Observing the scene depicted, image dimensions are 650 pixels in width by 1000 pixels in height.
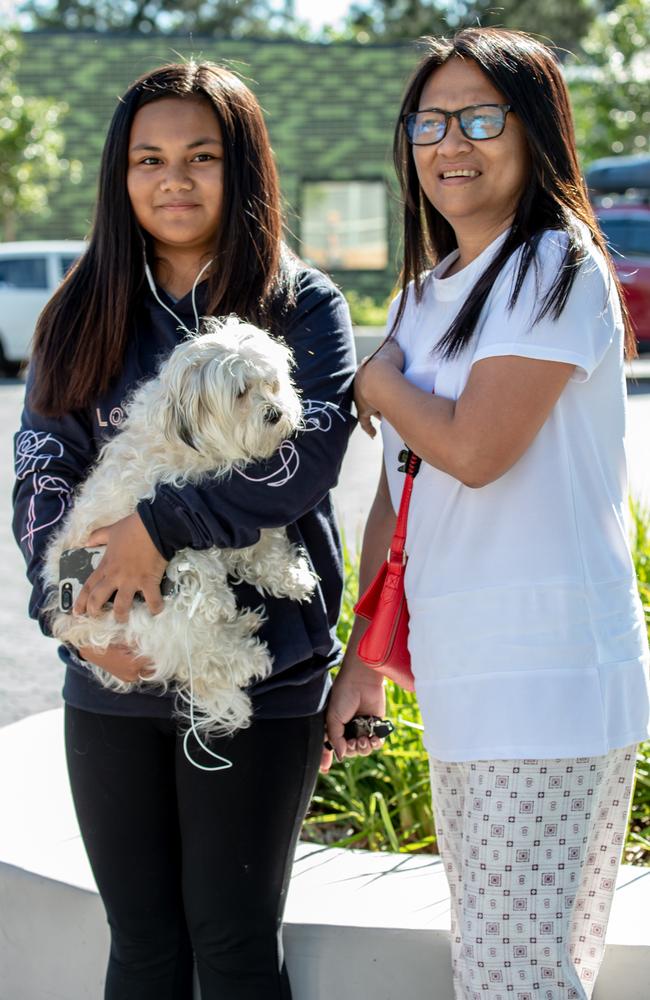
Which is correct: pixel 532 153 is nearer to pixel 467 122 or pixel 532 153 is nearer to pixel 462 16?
pixel 467 122

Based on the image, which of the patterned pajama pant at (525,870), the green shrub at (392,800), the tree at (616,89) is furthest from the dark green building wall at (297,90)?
the patterned pajama pant at (525,870)

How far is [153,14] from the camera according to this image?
52156 mm

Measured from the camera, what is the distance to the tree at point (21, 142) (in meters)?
23.1

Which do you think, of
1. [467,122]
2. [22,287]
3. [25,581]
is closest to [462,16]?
[22,287]

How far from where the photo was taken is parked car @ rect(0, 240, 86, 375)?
60.4 feet

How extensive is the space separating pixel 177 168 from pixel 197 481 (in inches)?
27.1

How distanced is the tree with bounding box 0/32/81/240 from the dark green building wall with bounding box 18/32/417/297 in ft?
5.12

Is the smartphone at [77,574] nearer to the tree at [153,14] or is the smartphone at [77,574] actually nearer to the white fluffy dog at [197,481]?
the white fluffy dog at [197,481]

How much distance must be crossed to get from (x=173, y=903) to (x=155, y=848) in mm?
137

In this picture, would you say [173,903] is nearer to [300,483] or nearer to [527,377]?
[300,483]

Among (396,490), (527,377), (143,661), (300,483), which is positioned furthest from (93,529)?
(527,377)

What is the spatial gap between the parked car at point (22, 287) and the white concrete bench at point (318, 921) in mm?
15600

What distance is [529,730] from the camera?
2.17 metres

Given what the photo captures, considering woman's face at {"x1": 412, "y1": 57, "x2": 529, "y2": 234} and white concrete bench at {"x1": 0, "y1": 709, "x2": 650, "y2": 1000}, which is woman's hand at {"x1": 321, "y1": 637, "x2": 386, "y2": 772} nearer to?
white concrete bench at {"x1": 0, "y1": 709, "x2": 650, "y2": 1000}
